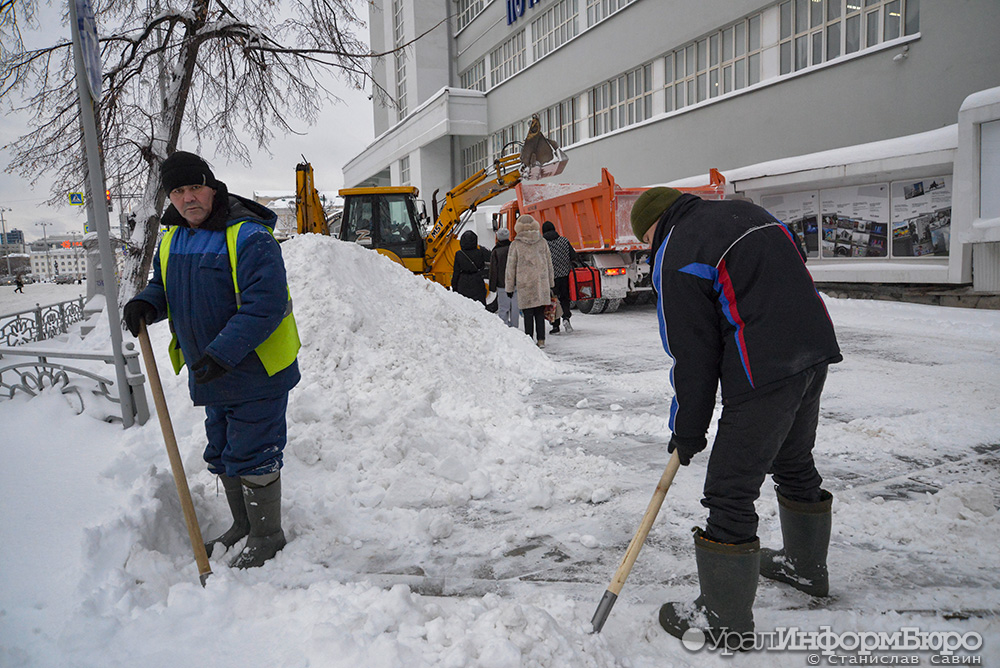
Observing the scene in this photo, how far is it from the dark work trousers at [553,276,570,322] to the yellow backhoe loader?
2.48m

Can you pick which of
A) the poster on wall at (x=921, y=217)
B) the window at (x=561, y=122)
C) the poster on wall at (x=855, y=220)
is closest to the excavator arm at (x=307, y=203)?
the poster on wall at (x=855, y=220)

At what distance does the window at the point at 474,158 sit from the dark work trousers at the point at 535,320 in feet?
71.4

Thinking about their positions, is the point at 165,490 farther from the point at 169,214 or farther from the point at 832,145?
the point at 832,145

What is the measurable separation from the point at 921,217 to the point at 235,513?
1261 cm

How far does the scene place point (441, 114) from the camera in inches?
1128

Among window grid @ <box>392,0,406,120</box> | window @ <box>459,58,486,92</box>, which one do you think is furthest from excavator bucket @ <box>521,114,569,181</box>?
window grid @ <box>392,0,406,120</box>

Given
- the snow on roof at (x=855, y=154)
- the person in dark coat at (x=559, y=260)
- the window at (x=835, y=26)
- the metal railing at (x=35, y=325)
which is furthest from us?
the window at (x=835, y=26)

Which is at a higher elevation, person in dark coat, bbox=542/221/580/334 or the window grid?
the window grid

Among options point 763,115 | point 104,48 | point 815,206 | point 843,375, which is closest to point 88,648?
point 843,375

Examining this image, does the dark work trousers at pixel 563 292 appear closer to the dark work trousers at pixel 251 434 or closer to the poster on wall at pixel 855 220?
the poster on wall at pixel 855 220

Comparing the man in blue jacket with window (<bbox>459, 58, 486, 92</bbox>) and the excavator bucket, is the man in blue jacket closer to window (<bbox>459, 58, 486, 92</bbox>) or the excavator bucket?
the excavator bucket

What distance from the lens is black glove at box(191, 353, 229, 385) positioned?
2.46 m

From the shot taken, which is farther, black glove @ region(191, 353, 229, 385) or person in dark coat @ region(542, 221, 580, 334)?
person in dark coat @ region(542, 221, 580, 334)

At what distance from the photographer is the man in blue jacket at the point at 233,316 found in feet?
8.50
